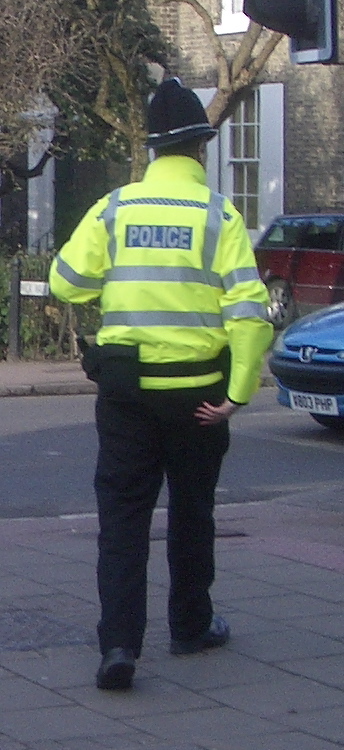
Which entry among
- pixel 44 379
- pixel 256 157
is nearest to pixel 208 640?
pixel 44 379

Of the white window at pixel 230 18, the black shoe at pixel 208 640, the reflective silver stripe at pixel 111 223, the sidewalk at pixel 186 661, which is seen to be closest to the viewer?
the sidewalk at pixel 186 661

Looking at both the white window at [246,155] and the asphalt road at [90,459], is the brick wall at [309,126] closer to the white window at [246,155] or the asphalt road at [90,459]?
the white window at [246,155]

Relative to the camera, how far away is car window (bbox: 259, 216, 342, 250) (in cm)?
2100

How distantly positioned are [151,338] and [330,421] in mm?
7426

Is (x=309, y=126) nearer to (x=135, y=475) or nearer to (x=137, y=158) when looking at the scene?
(x=137, y=158)

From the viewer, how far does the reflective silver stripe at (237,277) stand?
5031mm

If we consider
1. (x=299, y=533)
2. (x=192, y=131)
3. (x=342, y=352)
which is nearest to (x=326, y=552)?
(x=299, y=533)

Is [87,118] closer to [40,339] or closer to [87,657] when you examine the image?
[40,339]

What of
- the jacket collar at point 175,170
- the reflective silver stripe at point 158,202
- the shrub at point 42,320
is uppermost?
the jacket collar at point 175,170

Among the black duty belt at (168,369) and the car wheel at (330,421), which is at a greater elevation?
the black duty belt at (168,369)

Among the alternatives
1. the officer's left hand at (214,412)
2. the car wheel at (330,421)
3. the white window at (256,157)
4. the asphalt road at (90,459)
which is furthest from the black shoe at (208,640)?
the white window at (256,157)

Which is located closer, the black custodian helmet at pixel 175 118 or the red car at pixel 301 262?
the black custodian helmet at pixel 175 118

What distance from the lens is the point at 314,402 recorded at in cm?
1157

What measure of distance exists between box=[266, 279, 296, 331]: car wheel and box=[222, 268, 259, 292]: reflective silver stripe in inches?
635
